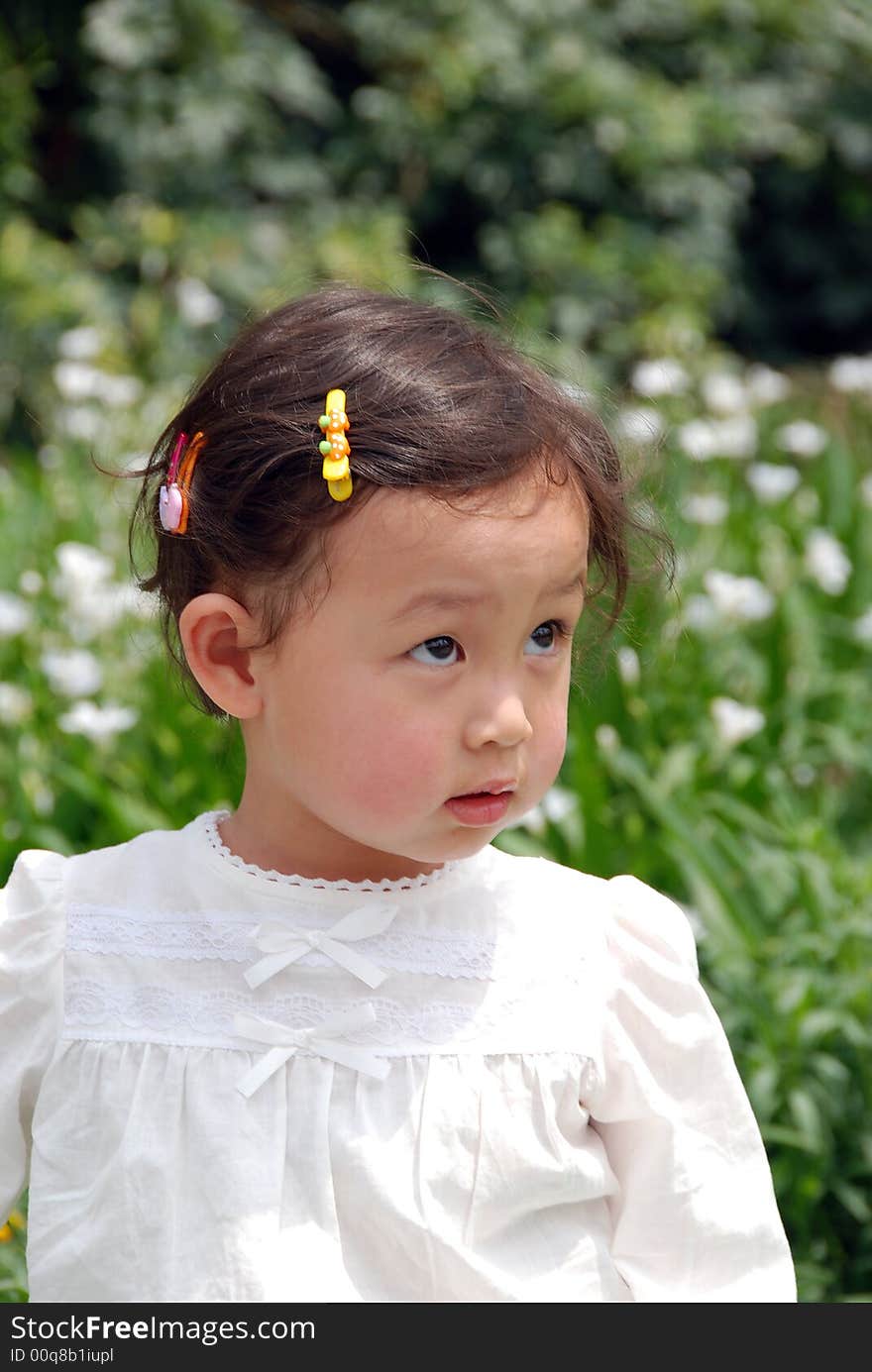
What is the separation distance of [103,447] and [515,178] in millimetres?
2401

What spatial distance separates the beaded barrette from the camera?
140cm

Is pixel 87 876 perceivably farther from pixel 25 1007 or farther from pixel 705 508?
pixel 705 508

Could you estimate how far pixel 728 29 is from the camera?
231 inches

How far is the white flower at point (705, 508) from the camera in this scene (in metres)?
3.35

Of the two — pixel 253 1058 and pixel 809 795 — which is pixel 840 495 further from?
pixel 253 1058

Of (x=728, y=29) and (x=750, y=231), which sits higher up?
(x=728, y=29)

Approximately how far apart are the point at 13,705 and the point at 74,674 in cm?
17

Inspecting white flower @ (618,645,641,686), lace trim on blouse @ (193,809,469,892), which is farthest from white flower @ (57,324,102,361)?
lace trim on blouse @ (193,809,469,892)

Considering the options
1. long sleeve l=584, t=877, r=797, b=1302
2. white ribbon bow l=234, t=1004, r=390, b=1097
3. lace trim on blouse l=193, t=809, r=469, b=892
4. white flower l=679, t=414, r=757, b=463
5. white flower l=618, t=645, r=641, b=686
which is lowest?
white flower l=679, t=414, r=757, b=463

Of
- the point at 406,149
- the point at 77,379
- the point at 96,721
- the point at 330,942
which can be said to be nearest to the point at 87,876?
the point at 330,942

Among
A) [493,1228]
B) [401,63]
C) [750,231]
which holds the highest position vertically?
[493,1228]

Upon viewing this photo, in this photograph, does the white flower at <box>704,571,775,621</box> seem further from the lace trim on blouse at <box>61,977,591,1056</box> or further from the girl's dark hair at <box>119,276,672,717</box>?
the lace trim on blouse at <box>61,977,591,1056</box>

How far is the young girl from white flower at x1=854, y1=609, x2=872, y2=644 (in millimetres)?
1717

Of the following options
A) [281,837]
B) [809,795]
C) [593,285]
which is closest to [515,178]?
[593,285]
